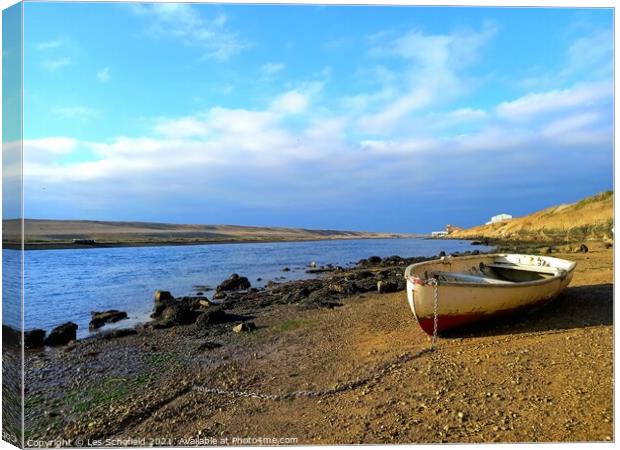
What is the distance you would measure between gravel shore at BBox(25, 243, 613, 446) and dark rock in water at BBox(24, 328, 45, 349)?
0.61m

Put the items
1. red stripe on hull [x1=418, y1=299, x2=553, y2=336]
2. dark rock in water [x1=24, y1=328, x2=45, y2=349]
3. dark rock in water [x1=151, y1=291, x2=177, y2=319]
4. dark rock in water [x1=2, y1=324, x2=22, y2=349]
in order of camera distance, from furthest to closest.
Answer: dark rock in water [x1=151, y1=291, x2=177, y2=319] → dark rock in water [x1=24, y1=328, x2=45, y2=349] → red stripe on hull [x1=418, y1=299, x2=553, y2=336] → dark rock in water [x1=2, y1=324, x2=22, y2=349]

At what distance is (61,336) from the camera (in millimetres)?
9555

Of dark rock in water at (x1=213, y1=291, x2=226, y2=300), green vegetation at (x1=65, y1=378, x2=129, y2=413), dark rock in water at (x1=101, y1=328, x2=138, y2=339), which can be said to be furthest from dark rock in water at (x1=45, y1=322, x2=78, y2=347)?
dark rock in water at (x1=213, y1=291, x2=226, y2=300)

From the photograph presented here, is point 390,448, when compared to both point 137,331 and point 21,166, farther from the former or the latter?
point 137,331

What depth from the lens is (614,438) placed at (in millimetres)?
3869

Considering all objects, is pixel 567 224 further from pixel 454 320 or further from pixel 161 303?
pixel 161 303

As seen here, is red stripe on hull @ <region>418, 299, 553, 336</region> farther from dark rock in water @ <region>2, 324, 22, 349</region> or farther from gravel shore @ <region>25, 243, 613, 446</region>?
dark rock in water @ <region>2, 324, 22, 349</region>

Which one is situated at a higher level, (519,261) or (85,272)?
(519,261)

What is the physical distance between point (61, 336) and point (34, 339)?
59cm

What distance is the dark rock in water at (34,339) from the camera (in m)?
8.90

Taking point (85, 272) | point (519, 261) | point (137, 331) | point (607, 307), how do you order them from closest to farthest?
point (607, 307) → point (137, 331) → point (519, 261) → point (85, 272)

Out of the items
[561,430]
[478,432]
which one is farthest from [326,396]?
[561,430]

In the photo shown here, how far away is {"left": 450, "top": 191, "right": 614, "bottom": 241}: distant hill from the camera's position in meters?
20.0

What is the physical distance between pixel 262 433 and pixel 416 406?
170 cm
